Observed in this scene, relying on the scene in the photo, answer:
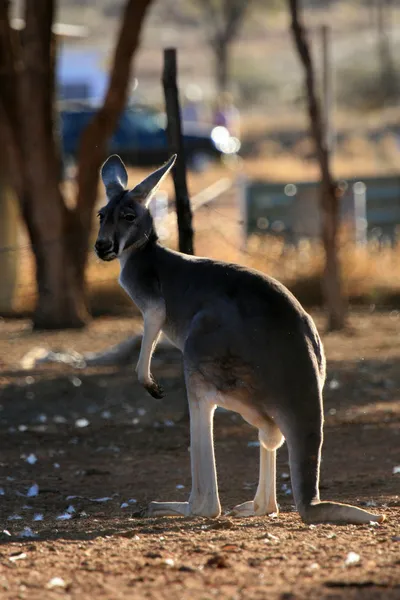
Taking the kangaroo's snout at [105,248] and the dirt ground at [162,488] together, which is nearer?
the dirt ground at [162,488]

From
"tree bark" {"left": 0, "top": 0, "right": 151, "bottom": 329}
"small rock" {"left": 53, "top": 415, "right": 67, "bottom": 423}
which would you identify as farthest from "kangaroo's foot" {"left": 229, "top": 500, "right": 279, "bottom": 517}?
"tree bark" {"left": 0, "top": 0, "right": 151, "bottom": 329}

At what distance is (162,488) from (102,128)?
658 cm

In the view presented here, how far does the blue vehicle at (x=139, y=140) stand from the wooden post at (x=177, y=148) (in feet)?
75.9

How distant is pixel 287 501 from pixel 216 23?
160 ft

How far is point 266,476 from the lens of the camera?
217 inches

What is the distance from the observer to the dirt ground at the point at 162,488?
170 inches

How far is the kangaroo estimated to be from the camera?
5.08 metres

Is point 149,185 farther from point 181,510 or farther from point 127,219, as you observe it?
point 181,510

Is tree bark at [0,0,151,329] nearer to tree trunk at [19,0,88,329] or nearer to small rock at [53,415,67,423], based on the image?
tree trunk at [19,0,88,329]

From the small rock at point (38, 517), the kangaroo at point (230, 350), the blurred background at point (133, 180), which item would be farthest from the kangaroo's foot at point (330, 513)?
Result: the blurred background at point (133, 180)

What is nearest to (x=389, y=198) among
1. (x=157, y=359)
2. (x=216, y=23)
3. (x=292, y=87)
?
(x=157, y=359)

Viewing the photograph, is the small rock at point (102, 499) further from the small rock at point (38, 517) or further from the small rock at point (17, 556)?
the small rock at point (17, 556)

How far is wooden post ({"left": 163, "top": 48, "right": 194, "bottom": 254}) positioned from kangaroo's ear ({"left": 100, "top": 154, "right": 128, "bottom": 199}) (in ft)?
6.03

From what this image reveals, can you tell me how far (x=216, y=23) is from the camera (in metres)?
53.3
